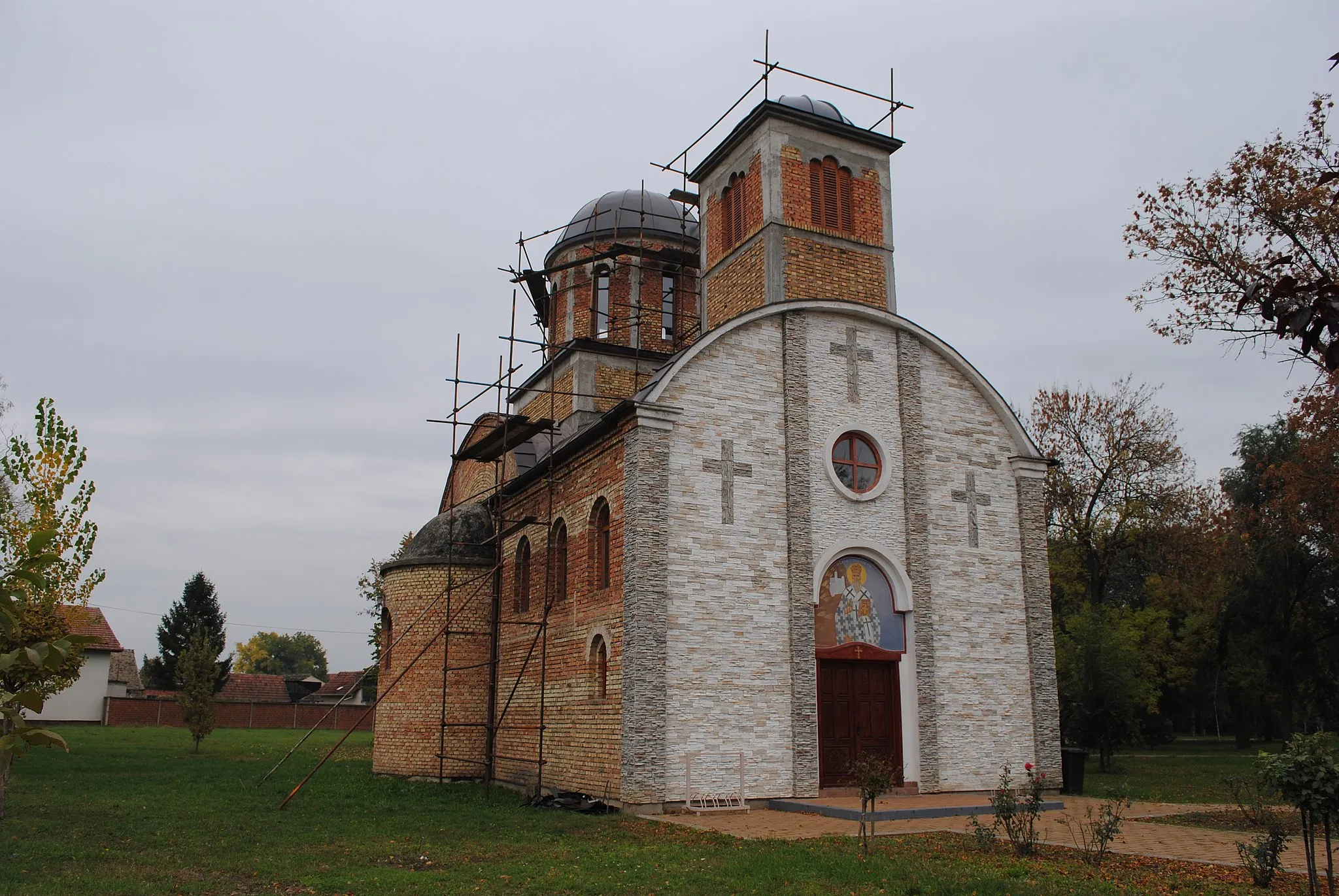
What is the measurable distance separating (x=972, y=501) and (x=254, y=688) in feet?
185

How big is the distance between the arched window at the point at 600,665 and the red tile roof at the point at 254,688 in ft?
162

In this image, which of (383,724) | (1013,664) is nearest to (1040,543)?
(1013,664)

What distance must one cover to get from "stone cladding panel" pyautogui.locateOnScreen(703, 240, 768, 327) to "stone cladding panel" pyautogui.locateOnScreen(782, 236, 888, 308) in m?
0.58

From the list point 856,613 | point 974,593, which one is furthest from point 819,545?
point 974,593

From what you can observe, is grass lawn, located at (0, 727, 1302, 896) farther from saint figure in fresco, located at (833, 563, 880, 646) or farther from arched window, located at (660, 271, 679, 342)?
arched window, located at (660, 271, 679, 342)

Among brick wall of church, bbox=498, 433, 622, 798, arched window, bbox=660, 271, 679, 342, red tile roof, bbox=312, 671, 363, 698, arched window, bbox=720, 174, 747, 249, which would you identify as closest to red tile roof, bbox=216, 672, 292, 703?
red tile roof, bbox=312, 671, 363, 698

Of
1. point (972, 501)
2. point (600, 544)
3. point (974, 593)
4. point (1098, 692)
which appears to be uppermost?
point (972, 501)

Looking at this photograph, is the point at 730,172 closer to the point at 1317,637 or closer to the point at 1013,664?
the point at 1013,664

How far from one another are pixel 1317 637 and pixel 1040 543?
1916 cm

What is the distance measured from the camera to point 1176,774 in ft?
80.1

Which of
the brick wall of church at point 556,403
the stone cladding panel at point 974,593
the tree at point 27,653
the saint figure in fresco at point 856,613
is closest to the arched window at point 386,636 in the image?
the brick wall of church at point 556,403

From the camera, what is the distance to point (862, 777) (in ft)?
38.1

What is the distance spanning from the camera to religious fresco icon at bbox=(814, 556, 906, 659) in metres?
17.0

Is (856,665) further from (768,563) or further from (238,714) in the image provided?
(238,714)
